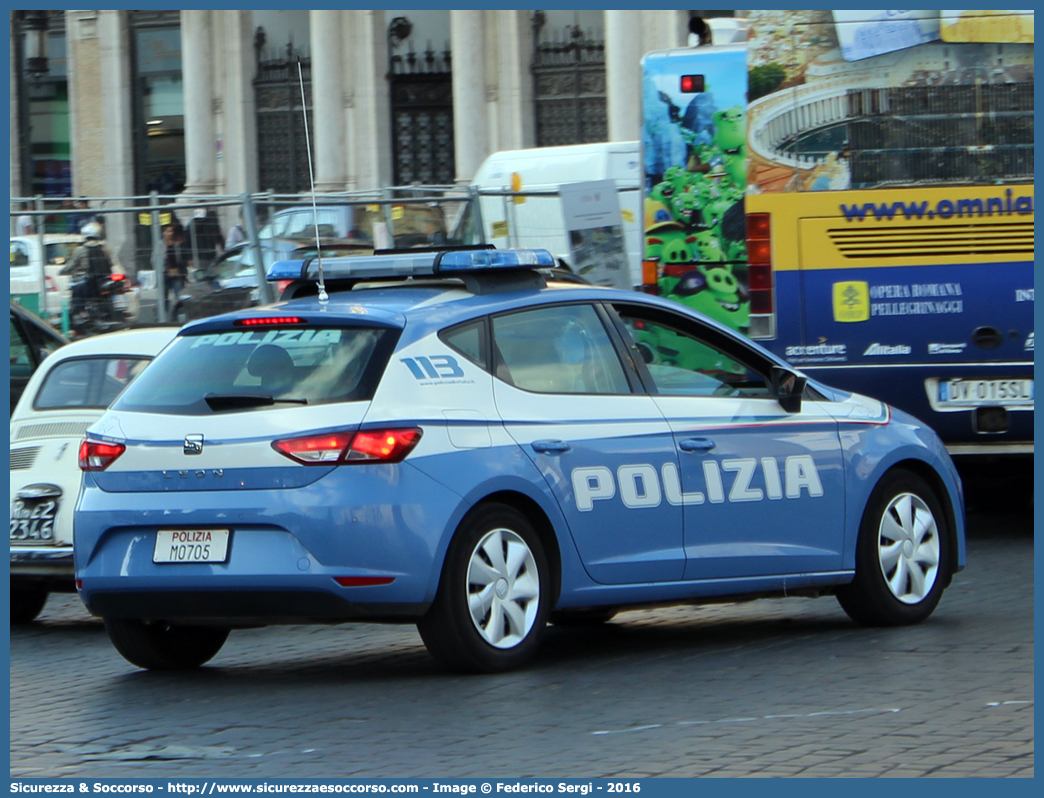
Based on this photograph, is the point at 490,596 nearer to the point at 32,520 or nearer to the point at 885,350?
the point at 32,520

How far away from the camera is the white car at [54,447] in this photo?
29.6 ft

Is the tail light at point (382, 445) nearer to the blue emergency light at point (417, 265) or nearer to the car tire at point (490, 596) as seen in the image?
the car tire at point (490, 596)

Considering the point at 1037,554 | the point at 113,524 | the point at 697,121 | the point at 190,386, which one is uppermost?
the point at 697,121

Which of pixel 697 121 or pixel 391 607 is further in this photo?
pixel 697 121

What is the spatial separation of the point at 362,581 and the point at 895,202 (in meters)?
6.03

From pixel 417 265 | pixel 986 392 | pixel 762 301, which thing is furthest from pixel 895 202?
pixel 417 265

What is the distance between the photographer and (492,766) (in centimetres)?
528

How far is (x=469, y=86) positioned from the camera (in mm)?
40562

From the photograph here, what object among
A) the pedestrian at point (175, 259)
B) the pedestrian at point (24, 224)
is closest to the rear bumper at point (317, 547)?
the pedestrian at point (175, 259)

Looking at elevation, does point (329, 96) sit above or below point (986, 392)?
above

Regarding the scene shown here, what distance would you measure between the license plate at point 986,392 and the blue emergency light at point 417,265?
183 inches

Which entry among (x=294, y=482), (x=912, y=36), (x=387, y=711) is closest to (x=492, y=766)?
(x=387, y=711)
